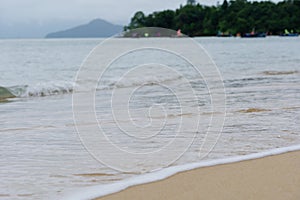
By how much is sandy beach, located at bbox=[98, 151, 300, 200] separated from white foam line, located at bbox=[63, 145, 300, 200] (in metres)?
0.08

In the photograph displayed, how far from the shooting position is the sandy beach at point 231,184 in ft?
9.77

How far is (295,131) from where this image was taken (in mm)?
5254

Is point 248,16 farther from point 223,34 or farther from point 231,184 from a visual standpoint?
point 231,184

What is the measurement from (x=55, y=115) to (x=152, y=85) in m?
5.46

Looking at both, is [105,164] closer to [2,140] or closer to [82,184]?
[82,184]

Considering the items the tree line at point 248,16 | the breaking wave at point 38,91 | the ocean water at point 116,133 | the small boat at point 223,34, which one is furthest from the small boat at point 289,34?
the ocean water at point 116,133

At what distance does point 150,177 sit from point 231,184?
639mm

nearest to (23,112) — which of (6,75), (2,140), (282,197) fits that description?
(2,140)

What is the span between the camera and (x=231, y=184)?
3188mm

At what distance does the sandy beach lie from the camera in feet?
9.77

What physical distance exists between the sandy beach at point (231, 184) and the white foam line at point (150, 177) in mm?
76

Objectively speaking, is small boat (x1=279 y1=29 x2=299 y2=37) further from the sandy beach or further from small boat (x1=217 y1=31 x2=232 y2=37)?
the sandy beach

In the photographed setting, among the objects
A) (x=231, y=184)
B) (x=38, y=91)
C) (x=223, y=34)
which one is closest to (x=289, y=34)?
(x=223, y=34)

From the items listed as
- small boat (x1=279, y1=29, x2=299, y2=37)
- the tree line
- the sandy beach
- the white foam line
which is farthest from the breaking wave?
small boat (x1=279, y1=29, x2=299, y2=37)
